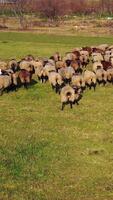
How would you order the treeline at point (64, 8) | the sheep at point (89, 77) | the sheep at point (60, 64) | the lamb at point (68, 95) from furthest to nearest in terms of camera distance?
the treeline at point (64, 8) → the sheep at point (60, 64) → the sheep at point (89, 77) → the lamb at point (68, 95)

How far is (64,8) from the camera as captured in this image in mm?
92500

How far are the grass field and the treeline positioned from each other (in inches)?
2356

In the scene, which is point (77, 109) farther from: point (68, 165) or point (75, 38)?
point (75, 38)

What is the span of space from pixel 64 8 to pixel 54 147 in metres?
82.4

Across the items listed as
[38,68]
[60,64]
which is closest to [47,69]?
[38,68]

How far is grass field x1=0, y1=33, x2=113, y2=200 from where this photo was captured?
10.2m

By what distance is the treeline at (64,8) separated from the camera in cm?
8350

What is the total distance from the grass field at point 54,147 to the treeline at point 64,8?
196 ft

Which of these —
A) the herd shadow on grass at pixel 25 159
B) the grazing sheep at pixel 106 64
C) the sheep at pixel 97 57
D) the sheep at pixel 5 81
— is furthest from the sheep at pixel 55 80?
the herd shadow on grass at pixel 25 159

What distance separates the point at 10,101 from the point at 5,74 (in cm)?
163

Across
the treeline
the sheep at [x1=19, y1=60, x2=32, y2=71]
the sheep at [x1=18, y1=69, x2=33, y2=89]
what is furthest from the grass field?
the treeline

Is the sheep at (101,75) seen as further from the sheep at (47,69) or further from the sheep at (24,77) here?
the sheep at (24,77)

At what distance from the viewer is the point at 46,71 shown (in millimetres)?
20125

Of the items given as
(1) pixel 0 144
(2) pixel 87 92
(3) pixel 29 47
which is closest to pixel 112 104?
(2) pixel 87 92
